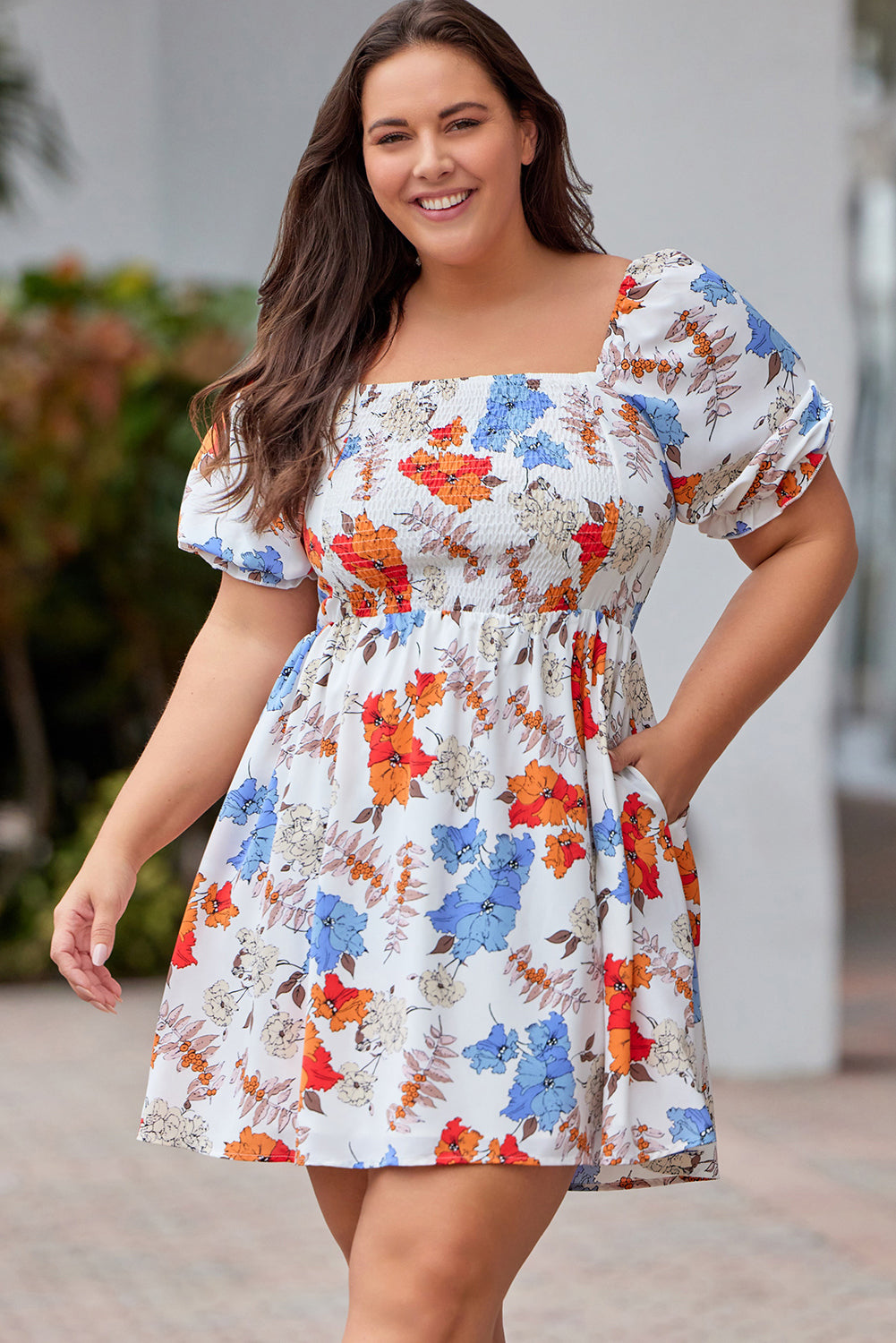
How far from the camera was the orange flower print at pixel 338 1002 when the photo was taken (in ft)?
5.75

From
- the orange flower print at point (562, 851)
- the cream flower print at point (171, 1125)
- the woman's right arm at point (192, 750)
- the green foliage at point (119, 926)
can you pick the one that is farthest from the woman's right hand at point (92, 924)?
the green foliage at point (119, 926)

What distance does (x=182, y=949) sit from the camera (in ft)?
6.26

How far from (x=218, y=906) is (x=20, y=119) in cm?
663

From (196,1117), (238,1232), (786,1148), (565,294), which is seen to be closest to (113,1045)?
(238,1232)

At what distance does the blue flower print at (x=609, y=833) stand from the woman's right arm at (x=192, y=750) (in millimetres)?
478

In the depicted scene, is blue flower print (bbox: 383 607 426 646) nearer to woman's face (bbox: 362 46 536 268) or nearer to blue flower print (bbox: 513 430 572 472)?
blue flower print (bbox: 513 430 572 472)

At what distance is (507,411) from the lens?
1.79 metres

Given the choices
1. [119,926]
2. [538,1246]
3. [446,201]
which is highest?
[446,201]

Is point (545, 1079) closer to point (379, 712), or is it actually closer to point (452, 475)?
point (379, 712)

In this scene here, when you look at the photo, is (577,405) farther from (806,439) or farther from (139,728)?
(139,728)

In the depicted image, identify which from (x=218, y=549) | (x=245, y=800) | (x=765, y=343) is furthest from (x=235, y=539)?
(x=765, y=343)

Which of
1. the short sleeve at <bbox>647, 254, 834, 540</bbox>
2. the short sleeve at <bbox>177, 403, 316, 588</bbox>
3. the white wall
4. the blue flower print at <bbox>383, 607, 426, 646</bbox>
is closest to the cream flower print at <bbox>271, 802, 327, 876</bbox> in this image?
the blue flower print at <bbox>383, 607, 426, 646</bbox>

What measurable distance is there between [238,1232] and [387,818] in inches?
94.4

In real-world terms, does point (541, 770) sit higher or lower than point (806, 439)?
lower
